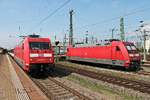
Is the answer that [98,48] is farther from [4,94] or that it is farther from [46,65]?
[4,94]

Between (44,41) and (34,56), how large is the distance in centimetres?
151

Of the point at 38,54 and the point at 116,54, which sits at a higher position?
the point at 38,54

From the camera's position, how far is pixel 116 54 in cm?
2781

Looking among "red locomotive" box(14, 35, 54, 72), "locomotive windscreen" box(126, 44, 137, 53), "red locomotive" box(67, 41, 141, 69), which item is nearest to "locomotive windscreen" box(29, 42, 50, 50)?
"red locomotive" box(14, 35, 54, 72)

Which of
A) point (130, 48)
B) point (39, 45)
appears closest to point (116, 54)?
point (130, 48)

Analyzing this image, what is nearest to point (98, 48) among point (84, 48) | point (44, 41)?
point (84, 48)

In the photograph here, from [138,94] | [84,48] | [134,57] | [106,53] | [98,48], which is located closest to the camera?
[138,94]

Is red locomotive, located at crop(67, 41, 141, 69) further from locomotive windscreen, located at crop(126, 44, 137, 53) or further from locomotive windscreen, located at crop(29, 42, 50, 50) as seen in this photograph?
locomotive windscreen, located at crop(29, 42, 50, 50)

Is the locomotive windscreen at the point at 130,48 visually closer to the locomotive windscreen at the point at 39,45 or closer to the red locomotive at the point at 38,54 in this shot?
the red locomotive at the point at 38,54

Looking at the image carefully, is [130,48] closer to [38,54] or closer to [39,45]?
[39,45]

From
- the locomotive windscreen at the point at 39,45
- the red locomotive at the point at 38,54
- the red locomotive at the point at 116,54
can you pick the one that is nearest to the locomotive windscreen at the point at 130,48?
the red locomotive at the point at 116,54

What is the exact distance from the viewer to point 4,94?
1249 cm

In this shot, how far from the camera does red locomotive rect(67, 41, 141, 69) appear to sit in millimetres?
26328

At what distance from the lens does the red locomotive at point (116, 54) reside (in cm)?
2633
